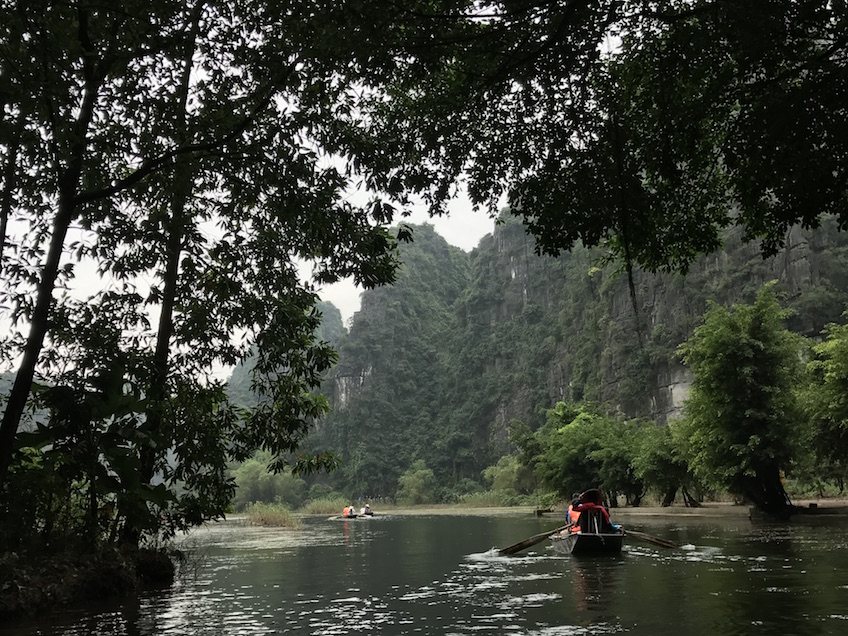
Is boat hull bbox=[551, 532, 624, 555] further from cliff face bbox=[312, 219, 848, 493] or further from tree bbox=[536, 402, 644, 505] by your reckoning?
cliff face bbox=[312, 219, 848, 493]

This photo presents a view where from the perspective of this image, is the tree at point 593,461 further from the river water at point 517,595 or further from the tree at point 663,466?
the river water at point 517,595

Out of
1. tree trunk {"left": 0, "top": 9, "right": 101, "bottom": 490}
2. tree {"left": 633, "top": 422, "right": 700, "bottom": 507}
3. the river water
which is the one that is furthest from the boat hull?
tree {"left": 633, "top": 422, "right": 700, "bottom": 507}

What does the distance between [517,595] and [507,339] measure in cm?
11044

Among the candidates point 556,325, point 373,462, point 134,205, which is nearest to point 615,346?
point 556,325

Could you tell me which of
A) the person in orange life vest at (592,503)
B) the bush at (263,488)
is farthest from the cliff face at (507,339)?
the person in orange life vest at (592,503)

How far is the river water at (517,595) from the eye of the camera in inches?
385

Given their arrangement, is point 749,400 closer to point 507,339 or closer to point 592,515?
point 592,515

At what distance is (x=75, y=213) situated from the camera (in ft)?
29.3

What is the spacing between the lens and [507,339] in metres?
123

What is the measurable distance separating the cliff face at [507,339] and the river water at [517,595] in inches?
2050

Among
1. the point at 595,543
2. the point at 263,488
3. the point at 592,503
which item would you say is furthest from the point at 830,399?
the point at 263,488

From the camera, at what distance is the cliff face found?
7144 cm

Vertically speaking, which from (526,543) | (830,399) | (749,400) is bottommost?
(526,543)

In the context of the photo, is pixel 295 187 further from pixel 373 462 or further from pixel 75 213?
pixel 373 462
